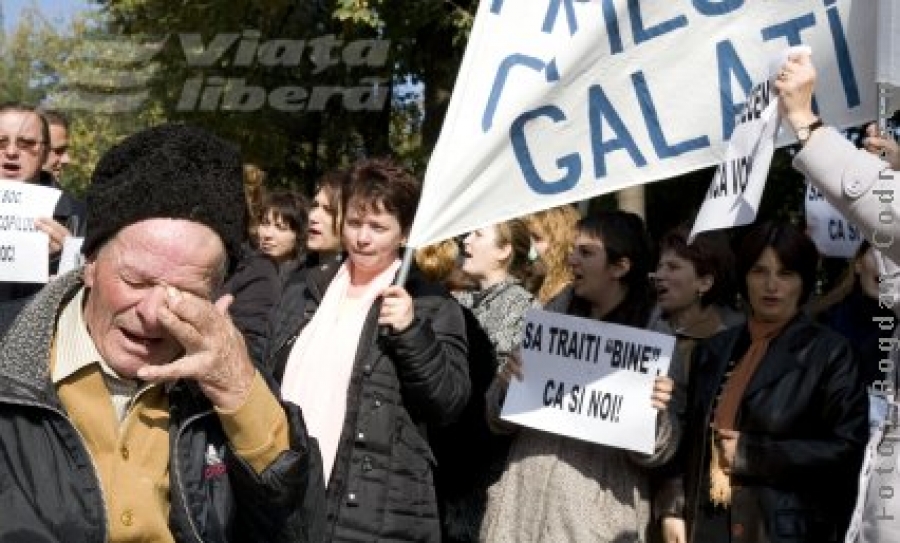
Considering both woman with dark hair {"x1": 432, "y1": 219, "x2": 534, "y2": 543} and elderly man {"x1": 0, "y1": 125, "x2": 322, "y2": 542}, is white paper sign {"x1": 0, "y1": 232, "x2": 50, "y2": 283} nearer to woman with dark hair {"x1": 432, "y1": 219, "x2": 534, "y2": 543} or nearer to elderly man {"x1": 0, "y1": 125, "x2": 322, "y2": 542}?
woman with dark hair {"x1": 432, "y1": 219, "x2": 534, "y2": 543}

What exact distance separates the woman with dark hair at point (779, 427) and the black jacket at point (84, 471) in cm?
240

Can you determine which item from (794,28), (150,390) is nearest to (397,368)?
(794,28)

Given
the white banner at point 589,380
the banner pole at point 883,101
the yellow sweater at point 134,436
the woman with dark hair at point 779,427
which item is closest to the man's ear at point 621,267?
the white banner at point 589,380

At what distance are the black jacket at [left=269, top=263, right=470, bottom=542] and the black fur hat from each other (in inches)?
83.8

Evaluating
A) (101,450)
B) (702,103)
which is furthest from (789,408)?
(101,450)

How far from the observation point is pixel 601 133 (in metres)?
4.32

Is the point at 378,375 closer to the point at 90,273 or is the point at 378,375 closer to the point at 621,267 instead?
the point at 621,267

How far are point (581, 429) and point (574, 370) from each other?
0.21 meters

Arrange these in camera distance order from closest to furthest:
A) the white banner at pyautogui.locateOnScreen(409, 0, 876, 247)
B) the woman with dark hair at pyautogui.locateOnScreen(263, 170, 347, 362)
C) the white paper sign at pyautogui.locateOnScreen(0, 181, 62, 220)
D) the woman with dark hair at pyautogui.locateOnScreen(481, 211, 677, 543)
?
the white banner at pyautogui.locateOnScreen(409, 0, 876, 247) → the woman with dark hair at pyautogui.locateOnScreen(481, 211, 677, 543) → the woman with dark hair at pyautogui.locateOnScreen(263, 170, 347, 362) → the white paper sign at pyautogui.locateOnScreen(0, 181, 62, 220)

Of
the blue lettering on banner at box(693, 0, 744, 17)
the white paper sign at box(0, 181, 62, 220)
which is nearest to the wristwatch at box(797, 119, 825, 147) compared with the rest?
the blue lettering on banner at box(693, 0, 744, 17)

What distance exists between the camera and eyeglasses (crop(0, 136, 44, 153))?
6547mm

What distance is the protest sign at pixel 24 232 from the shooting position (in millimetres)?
6133

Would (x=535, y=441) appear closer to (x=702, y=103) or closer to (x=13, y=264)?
(x=702, y=103)

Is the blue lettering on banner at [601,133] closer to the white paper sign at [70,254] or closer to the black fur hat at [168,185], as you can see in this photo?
the black fur hat at [168,185]
